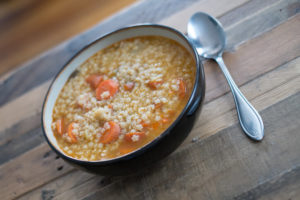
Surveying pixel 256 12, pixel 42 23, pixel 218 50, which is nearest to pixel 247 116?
pixel 218 50

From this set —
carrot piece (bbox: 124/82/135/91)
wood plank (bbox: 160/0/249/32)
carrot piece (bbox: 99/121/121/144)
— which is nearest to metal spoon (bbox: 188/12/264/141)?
wood plank (bbox: 160/0/249/32)

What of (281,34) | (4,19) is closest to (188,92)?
(281,34)

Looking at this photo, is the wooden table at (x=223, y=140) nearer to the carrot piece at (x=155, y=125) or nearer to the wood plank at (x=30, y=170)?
the wood plank at (x=30, y=170)

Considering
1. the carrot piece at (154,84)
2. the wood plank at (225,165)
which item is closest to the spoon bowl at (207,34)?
the carrot piece at (154,84)

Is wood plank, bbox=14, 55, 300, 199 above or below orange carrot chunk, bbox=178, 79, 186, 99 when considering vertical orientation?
below

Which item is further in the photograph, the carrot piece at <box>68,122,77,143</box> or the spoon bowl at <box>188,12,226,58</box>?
the spoon bowl at <box>188,12,226,58</box>

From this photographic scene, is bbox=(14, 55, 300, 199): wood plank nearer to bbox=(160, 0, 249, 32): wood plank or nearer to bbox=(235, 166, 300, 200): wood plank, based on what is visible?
bbox=(235, 166, 300, 200): wood plank

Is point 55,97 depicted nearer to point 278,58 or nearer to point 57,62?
point 57,62
